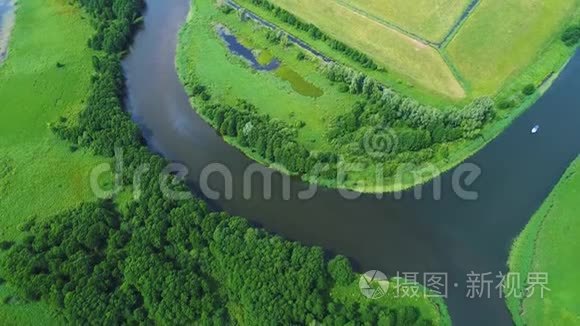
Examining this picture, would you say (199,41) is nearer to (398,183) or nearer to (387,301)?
(398,183)

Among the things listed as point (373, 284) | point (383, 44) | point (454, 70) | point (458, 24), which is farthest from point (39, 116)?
point (458, 24)

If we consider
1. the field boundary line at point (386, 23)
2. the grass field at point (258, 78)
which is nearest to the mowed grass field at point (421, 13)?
the field boundary line at point (386, 23)

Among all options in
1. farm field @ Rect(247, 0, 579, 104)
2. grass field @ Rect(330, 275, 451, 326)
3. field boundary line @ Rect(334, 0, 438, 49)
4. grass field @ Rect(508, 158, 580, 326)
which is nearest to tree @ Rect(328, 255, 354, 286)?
grass field @ Rect(330, 275, 451, 326)

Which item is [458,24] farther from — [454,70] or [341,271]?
[341,271]

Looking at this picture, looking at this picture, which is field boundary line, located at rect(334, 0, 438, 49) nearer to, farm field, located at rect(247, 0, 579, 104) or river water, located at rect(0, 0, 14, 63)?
farm field, located at rect(247, 0, 579, 104)

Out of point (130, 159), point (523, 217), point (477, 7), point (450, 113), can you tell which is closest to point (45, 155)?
point (130, 159)

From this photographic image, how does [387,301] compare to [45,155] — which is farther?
[45,155]
